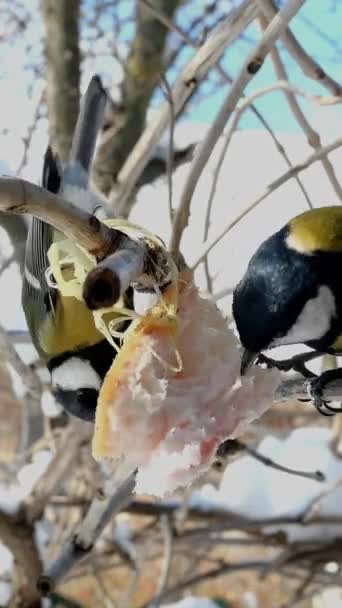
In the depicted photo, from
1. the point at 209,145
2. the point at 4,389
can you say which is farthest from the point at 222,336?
the point at 4,389

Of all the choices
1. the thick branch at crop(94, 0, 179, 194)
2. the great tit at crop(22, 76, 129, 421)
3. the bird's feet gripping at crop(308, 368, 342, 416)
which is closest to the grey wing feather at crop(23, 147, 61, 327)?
the great tit at crop(22, 76, 129, 421)

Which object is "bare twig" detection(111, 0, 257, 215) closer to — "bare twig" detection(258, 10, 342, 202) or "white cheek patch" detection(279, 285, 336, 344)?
"bare twig" detection(258, 10, 342, 202)

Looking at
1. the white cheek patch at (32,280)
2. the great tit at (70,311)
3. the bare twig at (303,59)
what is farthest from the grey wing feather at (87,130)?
the bare twig at (303,59)

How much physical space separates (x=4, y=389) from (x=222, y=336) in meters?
2.21

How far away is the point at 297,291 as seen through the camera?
1.92ft

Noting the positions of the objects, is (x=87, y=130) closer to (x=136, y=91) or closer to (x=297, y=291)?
(x=297, y=291)

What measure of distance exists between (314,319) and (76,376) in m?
0.24

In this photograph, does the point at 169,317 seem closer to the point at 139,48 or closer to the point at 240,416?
the point at 240,416

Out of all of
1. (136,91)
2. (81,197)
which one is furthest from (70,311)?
(136,91)

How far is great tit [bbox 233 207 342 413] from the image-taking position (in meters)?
0.55

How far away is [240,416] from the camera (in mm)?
414

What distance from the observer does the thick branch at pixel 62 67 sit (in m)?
1.13

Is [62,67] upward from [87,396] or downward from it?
upward

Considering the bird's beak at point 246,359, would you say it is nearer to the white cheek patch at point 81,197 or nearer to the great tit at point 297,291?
the great tit at point 297,291
